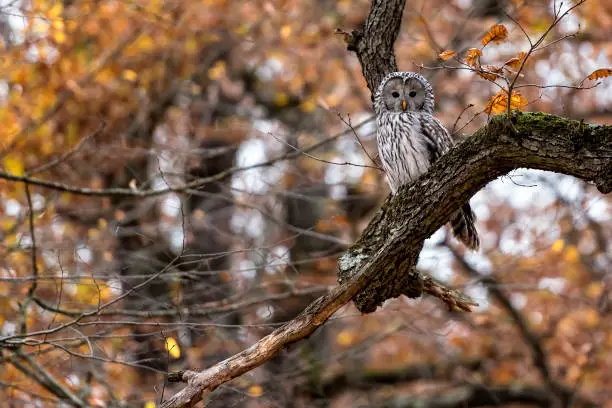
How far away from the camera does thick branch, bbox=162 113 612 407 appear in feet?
14.7

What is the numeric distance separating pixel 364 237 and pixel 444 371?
672 centimetres

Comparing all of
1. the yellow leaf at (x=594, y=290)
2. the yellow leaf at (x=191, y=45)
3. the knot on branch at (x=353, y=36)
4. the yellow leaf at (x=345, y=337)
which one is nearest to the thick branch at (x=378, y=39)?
the knot on branch at (x=353, y=36)

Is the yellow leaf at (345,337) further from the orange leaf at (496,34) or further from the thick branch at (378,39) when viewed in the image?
the orange leaf at (496,34)

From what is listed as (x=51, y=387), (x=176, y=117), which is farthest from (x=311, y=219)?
(x=51, y=387)

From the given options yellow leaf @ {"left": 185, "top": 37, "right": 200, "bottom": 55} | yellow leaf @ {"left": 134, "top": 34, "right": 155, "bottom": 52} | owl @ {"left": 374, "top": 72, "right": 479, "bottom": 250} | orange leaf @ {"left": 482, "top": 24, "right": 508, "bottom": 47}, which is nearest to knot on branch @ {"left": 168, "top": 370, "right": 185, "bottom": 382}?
owl @ {"left": 374, "top": 72, "right": 479, "bottom": 250}

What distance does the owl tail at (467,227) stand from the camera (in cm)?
646

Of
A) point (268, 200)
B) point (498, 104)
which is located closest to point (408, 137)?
point (498, 104)

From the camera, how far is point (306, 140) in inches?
413

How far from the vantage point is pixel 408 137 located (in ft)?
21.7

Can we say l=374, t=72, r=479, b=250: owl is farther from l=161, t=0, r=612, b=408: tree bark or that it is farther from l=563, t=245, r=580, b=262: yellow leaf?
l=563, t=245, r=580, b=262: yellow leaf

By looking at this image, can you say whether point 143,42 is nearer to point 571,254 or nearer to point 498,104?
point 571,254

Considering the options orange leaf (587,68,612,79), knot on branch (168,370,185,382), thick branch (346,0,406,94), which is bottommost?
knot on branch (168,370,185,382)

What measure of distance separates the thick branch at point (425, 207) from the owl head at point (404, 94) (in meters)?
1.31

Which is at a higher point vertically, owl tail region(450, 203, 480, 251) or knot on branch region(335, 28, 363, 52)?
knot on branch region(335, 28, 363, 52)
